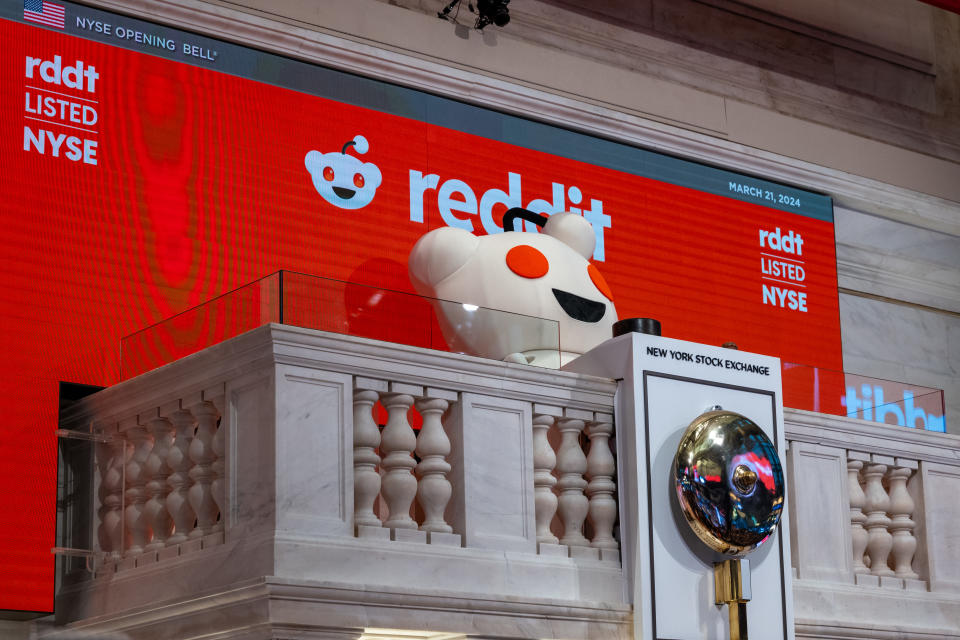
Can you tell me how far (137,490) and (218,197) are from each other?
1999mm

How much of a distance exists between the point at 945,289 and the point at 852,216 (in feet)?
3.14

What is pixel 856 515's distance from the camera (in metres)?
6.00

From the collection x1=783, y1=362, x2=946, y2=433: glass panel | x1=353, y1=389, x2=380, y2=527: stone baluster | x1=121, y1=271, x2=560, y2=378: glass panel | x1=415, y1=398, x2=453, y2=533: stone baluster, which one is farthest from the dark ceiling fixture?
x1=353, y1=389, x2=380, y2=527: stone baluster

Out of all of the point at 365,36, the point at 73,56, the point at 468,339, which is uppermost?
the point at 365,36

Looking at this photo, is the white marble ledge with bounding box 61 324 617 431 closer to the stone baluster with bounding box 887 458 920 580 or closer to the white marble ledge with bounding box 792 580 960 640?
the white marble ledge with bounding box 792 580 960 640

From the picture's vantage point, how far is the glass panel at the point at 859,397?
234 inches

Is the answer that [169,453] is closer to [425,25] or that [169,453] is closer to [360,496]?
[360,496]

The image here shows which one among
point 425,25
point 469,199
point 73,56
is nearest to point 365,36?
point 425,25

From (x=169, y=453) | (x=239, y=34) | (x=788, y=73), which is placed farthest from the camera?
(x=788, y=73)

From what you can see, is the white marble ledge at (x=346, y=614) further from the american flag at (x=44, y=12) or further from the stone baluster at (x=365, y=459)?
the american flag at (x=44, y=12)

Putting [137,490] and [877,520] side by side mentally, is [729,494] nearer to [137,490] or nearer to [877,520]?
[877,520]

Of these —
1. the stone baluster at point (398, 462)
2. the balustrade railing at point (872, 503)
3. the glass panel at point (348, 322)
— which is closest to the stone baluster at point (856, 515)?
the balustrade railing at point (872, 503)

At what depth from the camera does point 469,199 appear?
773 cm

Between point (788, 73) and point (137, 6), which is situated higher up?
point (788, 73)
